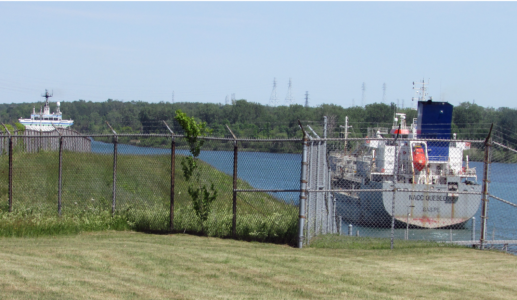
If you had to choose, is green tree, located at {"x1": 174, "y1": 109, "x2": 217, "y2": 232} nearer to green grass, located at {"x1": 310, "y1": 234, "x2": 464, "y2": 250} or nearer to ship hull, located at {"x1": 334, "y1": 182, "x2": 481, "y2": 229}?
green grass, located at {"x1": 310, "y1": 234, "x2": 464, "y2": 250}

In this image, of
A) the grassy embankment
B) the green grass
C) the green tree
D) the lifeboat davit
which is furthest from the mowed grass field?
the lifeboat davit

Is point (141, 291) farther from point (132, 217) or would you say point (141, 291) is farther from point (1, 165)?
point (1, 165)

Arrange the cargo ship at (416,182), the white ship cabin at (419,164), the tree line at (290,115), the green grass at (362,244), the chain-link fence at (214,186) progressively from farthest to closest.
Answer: the tree line at (290,115), the white ship cabin at (419,164), the cargo ship at (416,182), the chain-link fence at (214,186), the green grass at (362,244)

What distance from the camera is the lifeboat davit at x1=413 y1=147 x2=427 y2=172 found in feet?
70.7

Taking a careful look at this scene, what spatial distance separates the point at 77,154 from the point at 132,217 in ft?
20.4

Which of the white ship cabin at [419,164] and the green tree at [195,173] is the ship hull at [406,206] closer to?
the white ship cabin at [419,164]

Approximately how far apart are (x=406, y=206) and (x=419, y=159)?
7.65 ft

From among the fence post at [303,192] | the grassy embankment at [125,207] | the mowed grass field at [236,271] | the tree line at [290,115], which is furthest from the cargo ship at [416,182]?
the mowed grass field at [236,271]

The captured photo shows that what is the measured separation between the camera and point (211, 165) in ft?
38.5

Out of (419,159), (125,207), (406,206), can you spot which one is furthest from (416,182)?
(125,207)

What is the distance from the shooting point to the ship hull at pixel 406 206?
20583 millimetres

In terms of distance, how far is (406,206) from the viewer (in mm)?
20609

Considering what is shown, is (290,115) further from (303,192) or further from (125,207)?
(303,192)

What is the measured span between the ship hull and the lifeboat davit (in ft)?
3.64
